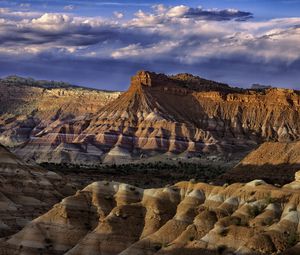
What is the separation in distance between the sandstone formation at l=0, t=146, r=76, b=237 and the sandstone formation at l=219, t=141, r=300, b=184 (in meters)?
26.2

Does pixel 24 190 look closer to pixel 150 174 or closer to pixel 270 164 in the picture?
pixel 270 164

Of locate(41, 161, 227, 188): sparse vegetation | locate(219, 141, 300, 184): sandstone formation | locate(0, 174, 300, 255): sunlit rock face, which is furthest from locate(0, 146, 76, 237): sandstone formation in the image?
locate(219, 141, 300, 184): sandstone formation

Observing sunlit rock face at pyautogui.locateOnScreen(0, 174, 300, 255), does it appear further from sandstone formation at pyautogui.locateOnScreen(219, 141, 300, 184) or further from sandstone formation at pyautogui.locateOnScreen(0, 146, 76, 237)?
sandstone formation at pyautogui.locateOnScreen(219, 141, 300, 184)

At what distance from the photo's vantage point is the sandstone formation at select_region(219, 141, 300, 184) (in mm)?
119562

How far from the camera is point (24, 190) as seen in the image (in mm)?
103062

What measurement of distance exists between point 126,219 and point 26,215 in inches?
1022

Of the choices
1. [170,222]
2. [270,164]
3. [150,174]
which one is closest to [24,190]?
[270,164]

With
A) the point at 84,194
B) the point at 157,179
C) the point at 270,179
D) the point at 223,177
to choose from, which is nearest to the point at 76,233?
the point at 84,194

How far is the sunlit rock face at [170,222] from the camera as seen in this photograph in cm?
5222

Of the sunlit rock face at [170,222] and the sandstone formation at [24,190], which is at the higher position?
the sunlit rock face at [170,222]

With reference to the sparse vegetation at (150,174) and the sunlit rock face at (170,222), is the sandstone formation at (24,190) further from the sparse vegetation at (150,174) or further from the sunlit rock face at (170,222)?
the sunlit rock face at (170,222)

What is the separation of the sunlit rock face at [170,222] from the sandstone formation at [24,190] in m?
14.3

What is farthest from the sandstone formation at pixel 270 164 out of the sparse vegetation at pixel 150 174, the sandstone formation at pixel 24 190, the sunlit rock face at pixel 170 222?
the sunlit rock face at pixel 170 222

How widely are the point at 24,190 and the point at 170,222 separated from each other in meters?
45.2
